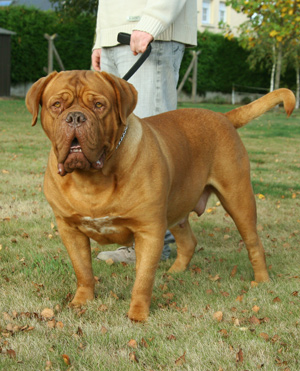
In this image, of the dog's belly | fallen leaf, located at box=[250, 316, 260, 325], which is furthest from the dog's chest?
fallen leaf, located at box=[250, 316, 260, 325]

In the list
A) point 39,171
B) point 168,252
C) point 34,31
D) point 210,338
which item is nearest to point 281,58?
point 34,31

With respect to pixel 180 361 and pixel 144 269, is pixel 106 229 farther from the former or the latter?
pixel 180 361

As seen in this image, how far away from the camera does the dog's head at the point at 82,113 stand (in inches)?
105

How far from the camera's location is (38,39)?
69.8 feet

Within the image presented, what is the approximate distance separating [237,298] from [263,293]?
22cm

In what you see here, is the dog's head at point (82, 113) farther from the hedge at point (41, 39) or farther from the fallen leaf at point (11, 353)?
the hedge at point (41, 39)

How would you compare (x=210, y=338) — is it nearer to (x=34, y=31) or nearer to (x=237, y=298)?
(x=237, y=298)

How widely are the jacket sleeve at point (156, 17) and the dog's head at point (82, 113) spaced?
926 millimetres

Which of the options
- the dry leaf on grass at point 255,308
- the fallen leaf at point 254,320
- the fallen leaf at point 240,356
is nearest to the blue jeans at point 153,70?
the dry leaf on grass at point 255,308

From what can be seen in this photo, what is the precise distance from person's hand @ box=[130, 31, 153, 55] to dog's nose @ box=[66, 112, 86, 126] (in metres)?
1.26

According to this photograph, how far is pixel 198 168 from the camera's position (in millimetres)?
3668

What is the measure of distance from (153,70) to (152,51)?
5.8 inches

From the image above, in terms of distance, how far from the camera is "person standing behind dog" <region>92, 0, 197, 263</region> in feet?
13.3

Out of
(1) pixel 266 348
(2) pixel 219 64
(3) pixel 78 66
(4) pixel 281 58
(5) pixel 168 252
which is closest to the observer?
(1) pixel 266 348
